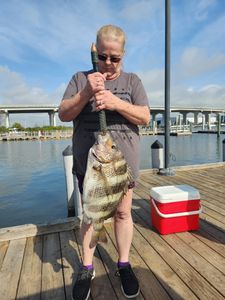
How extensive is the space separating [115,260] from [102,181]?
1642 millimetres

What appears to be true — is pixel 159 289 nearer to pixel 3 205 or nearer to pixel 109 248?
pixel 109 248

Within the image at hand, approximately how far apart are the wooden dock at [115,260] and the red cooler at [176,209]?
0.44 ft

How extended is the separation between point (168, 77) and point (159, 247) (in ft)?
19.9

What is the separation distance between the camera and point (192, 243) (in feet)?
11.8

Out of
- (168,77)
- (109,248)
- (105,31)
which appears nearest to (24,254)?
(109,248)

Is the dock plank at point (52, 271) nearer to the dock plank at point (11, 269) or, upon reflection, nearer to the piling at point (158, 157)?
the dock plank at point (11, 269)

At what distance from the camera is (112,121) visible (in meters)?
2.41

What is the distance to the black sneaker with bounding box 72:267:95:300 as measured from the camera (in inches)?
97.9

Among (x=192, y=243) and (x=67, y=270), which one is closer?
(x=67, y=270)

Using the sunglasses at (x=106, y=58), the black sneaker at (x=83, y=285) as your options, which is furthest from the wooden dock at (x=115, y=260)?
the sunglasses at (x=106, y=58)

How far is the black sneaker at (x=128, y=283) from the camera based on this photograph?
254 cm

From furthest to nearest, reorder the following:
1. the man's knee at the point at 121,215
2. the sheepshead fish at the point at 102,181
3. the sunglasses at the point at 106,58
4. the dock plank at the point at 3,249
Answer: the dock plank at the point at 3,249 → the man's knee at the point at 121,215 → the sunglasses at the point at 106,58 → the sheepshead fish at the point at 102,181

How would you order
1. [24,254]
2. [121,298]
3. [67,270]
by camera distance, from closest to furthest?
1. [121,298]
2. [67,270]
3. [24,254]

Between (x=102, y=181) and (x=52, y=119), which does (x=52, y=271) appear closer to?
(x=102, y=181)
